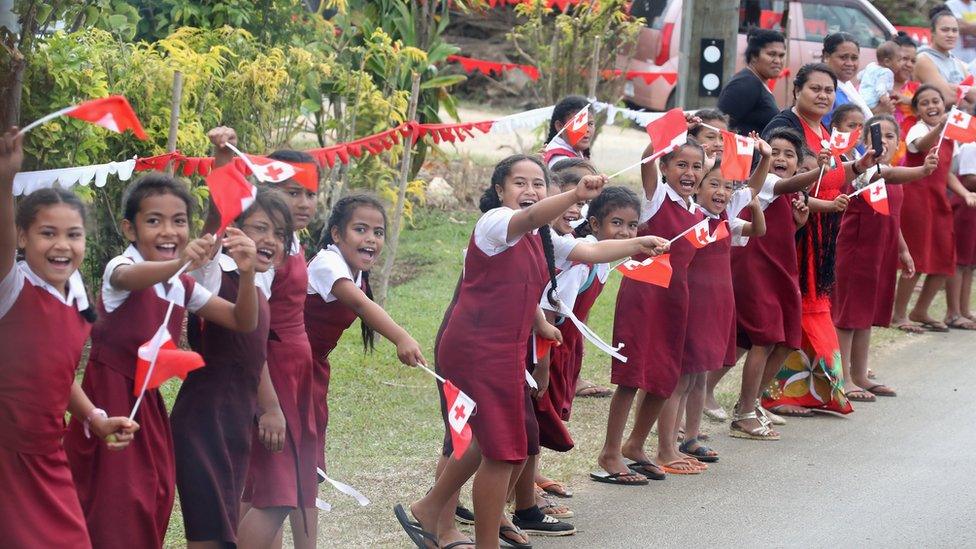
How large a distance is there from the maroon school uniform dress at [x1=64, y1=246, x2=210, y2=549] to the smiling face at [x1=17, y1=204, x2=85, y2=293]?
0.81ft

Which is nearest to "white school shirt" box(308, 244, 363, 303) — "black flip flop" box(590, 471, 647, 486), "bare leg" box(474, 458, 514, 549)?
"bare leg" box(474, 458, 514, 549)

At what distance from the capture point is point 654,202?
6430 mm

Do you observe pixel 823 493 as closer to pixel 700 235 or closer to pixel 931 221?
pixel 700 235

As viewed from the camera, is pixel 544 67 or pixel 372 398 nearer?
pixel 372 398

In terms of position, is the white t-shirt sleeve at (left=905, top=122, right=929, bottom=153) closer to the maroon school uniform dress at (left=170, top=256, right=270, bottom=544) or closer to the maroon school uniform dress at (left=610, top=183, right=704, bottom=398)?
the maroon school uniform dress at (left=610, top=183, right=704, bottom=398)

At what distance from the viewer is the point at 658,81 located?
1798 centimetres

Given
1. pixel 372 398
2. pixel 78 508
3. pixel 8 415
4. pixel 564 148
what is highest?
pixel 564 148

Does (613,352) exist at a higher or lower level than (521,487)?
higher

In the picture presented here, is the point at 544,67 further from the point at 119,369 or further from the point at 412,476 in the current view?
the point at 119,369

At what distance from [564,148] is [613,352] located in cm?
151

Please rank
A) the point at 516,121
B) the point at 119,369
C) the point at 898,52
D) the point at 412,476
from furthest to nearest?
the point at 898,52
the point at 516,121
the point at 412,476
the point at 119,369

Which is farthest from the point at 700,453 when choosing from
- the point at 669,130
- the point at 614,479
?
the point at 669,130

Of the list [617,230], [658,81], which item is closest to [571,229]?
[617,230]

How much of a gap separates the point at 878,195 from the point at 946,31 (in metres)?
3.63
